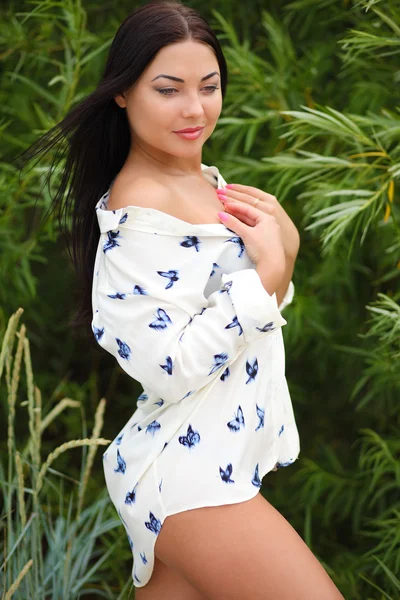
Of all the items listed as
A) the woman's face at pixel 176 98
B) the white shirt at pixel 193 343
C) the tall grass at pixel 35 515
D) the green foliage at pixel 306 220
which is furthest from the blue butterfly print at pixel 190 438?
the green foliage at pixel 306 220

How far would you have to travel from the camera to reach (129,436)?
142 cm

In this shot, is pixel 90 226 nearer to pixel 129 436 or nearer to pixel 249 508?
pixel 129 436

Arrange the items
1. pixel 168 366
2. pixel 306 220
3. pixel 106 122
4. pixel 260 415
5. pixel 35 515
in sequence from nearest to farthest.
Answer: pixel 168 366 < pixel 260 415 < pixel 106 122 < pixel 35 515 < pixel 306 220

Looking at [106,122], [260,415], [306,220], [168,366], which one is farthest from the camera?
[306,220]

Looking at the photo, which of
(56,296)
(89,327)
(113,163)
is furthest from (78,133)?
(56,296)

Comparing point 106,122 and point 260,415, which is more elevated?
point 106,122

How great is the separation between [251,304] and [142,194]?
25 centimetres

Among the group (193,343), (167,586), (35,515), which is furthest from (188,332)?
(35,515)

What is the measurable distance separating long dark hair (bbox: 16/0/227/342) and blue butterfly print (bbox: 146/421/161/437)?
304 millimetres

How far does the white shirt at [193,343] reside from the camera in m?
1.23

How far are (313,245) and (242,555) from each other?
1.24 meters

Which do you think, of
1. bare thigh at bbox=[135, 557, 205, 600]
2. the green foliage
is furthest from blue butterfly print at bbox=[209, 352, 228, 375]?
the green foliage

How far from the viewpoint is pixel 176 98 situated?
1.30 metres

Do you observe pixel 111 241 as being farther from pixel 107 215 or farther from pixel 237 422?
pixel 237 422
